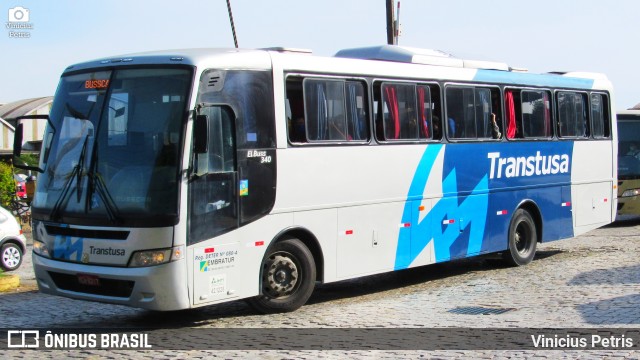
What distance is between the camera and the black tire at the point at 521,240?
50.4 feet

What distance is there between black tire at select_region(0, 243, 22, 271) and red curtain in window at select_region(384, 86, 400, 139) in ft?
28.1

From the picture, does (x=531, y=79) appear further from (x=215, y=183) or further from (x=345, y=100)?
(x=215, y=183)

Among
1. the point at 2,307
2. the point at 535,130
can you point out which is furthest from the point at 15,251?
the point at 535,130

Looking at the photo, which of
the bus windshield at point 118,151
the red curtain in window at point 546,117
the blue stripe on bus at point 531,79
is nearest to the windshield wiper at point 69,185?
the bus windshield at point 118,151

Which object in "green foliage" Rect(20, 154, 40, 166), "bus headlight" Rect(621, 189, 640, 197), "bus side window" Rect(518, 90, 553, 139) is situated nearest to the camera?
"bus side window" Rect(518, 90, 553, 139)

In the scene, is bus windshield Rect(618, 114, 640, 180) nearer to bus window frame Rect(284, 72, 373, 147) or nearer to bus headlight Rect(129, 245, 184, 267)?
bus window frame Rect(284, 72, 373, 147)

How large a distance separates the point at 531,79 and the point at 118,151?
8848 millimetres

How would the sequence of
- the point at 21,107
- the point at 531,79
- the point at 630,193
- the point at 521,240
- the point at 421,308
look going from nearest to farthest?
1. the point at 421,308
2. the point at 521,240
3. the point at 531,79
4. the point at 630,193
5. the point at 21,107

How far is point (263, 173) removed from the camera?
34.6 feet

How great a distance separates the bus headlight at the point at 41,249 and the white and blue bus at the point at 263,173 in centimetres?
3

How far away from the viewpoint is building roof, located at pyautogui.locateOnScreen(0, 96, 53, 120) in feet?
132

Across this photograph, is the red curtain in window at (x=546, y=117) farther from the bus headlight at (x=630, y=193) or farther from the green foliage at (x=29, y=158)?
the green foliage at (x=29, y=158)

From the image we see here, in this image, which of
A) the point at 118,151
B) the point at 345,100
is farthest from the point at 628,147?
the point at 118,151

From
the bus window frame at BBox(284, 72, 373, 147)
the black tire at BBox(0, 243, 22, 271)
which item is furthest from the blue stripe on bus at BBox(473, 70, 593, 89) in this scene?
the black tire at BBox(0, 243, 22, 271)
